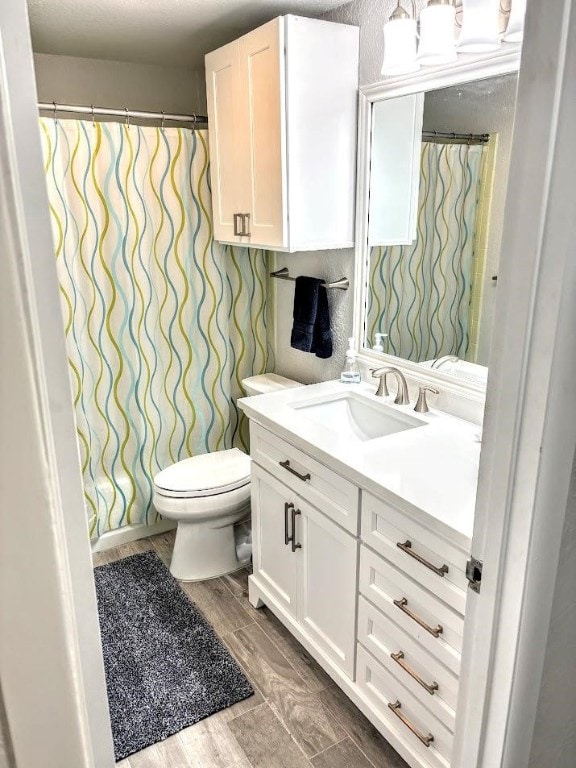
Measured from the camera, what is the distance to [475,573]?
1.04m

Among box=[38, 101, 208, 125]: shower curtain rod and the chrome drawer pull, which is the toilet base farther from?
box=[38, 101, 208, 125]: shower curtain rod

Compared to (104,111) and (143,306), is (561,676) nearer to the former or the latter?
(143,306)

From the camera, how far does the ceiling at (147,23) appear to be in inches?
80.0

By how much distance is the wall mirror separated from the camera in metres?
1.83

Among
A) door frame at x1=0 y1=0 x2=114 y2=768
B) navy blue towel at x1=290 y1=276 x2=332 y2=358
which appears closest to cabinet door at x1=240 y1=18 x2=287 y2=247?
navy blue towel at x1=290 y1=276 x2=332 y2=358

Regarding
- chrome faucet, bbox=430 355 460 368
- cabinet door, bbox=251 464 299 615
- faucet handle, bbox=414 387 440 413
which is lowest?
cabinet door, bbox=251 464 299 615

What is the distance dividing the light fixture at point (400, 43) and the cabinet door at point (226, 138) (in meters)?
0.61

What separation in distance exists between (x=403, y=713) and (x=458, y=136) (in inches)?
69.5

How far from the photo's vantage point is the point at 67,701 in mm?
570

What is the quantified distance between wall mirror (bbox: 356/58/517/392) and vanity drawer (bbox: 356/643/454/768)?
931 mm

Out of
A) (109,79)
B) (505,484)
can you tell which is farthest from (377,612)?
(109,79)

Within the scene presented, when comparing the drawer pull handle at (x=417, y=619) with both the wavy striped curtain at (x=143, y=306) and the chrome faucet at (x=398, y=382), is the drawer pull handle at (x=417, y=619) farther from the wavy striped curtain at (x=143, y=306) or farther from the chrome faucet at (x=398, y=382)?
the wavy striped curtain at (x=143, y=306)

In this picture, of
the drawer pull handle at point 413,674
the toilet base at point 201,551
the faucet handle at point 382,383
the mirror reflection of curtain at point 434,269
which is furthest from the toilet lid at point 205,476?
the drawer pull handle at point 413,674

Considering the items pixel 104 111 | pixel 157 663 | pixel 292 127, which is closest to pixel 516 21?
pixel 292 127
